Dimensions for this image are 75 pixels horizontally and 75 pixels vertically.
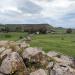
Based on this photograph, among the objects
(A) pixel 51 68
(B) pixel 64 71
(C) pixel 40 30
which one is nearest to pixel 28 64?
(A) pixel 51 68

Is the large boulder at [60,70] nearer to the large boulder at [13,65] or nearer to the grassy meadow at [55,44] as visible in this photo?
the large boulder at [13,65]

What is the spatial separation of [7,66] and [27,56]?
234 cm

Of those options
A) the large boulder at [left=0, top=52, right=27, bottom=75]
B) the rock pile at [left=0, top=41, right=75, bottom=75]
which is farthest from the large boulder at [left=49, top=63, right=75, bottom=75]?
the large boulder at [left=0, top=52, right=27, bottom=75]

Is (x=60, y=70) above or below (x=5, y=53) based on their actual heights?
below

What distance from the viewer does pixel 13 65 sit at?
638 inches

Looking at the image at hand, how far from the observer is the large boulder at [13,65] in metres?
16.0

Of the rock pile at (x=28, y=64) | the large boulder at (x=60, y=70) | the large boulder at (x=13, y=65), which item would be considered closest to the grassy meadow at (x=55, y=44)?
the rock pile at (x=28, y=64)

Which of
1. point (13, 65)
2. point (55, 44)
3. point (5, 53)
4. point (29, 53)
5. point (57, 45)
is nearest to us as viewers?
point (13, 65)

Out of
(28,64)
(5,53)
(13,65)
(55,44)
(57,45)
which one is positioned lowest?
(55,44)

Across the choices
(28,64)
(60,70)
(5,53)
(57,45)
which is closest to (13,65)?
(28,64)

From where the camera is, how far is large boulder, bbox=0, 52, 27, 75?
16016 millimetres

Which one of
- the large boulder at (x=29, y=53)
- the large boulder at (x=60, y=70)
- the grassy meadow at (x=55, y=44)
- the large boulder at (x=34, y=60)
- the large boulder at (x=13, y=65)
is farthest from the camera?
the grassy meadow at (x=55, y=44)

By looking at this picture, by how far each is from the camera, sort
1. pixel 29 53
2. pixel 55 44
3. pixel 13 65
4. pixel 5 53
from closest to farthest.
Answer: pixel 13 65, pixel 5 53, pixel 29 53, pixel 55 44

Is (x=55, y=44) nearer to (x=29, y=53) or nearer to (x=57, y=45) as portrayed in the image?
(x=57, y=45)
